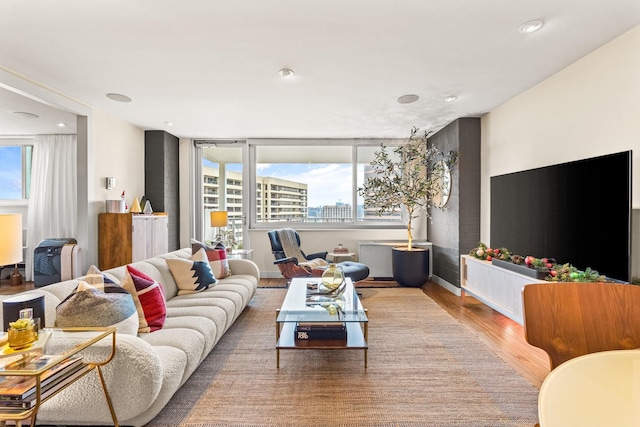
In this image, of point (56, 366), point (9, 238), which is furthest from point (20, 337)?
point (9, 238)

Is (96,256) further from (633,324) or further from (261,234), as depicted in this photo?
(633,324)

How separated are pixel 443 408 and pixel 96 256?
432 cm

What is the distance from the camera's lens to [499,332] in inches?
128

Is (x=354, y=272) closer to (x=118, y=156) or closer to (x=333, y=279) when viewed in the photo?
(x=333, y=279)

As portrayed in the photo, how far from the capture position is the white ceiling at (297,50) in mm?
2180

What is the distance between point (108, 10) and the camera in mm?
2174

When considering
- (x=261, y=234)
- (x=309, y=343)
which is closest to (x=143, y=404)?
(x=309, y=343)

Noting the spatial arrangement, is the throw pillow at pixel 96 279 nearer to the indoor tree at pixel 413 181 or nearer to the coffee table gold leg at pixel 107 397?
the coffee table gold leg at pixel 107 397

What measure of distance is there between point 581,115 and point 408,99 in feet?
5.42

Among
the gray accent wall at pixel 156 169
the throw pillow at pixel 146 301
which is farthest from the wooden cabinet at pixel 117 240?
the throw pillow at pixel 146 301

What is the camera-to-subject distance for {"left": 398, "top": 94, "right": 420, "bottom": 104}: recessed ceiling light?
3.82m

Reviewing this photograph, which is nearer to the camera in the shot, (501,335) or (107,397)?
(107,397)

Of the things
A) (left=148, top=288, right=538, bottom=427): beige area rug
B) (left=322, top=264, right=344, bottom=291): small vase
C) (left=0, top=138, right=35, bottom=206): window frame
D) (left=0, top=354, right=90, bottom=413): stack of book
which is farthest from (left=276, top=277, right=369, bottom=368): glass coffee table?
(left=0, top=138, right=35, bottom=206): window frame

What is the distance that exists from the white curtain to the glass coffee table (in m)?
4.82
